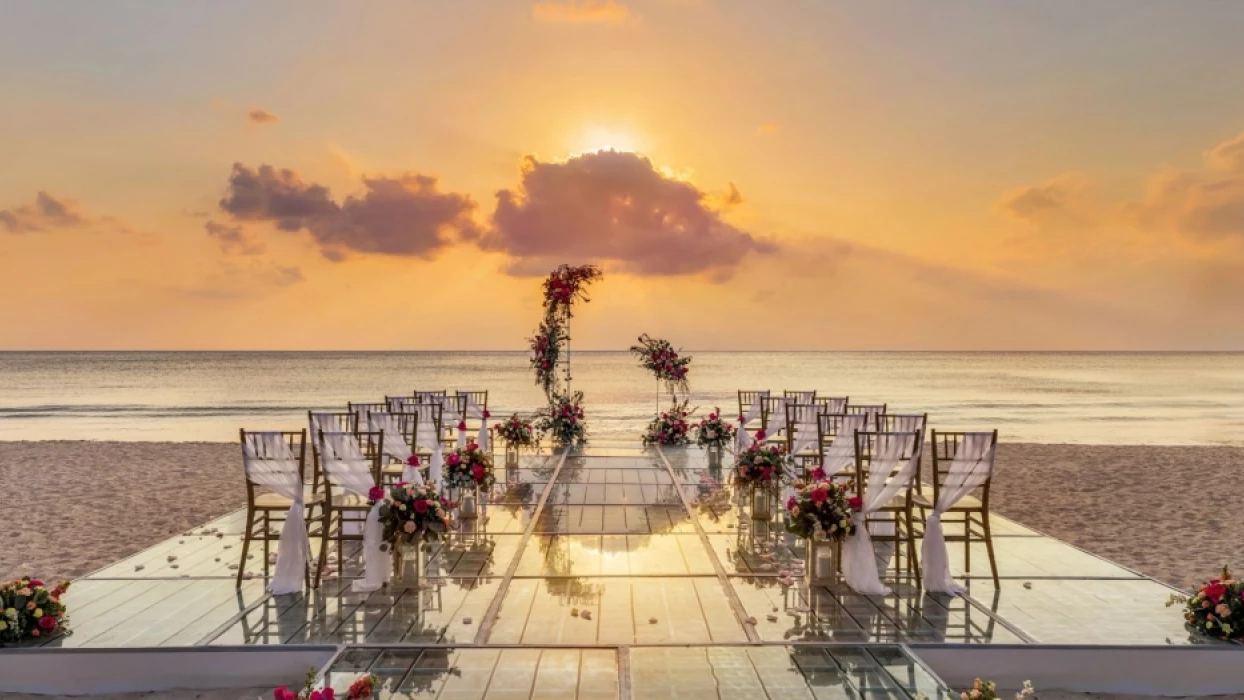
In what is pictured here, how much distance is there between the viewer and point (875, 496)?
530cm

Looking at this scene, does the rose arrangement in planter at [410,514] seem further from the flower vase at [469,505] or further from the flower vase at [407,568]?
the flower vase at [469,505]

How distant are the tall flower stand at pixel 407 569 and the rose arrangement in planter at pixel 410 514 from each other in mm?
167

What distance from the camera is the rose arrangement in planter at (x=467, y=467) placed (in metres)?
7.34

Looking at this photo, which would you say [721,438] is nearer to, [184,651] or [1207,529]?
[1207,529]

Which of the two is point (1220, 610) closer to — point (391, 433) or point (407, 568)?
point (407, 568)

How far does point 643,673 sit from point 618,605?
1064 millimetres

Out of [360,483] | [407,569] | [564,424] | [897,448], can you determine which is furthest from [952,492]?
[564,424]

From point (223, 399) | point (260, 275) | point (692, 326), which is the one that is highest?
point (260, 275)

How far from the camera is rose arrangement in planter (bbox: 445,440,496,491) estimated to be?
7344mm

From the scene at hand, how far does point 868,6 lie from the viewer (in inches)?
508

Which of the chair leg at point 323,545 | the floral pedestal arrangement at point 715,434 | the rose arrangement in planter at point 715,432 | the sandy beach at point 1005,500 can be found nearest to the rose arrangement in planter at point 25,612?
the chair leg at point 323,545

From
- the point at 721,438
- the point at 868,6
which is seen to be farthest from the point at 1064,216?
the point at 721,438

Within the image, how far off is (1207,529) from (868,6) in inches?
364

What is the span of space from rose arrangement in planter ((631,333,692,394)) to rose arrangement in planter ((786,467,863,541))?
803 centimetres
